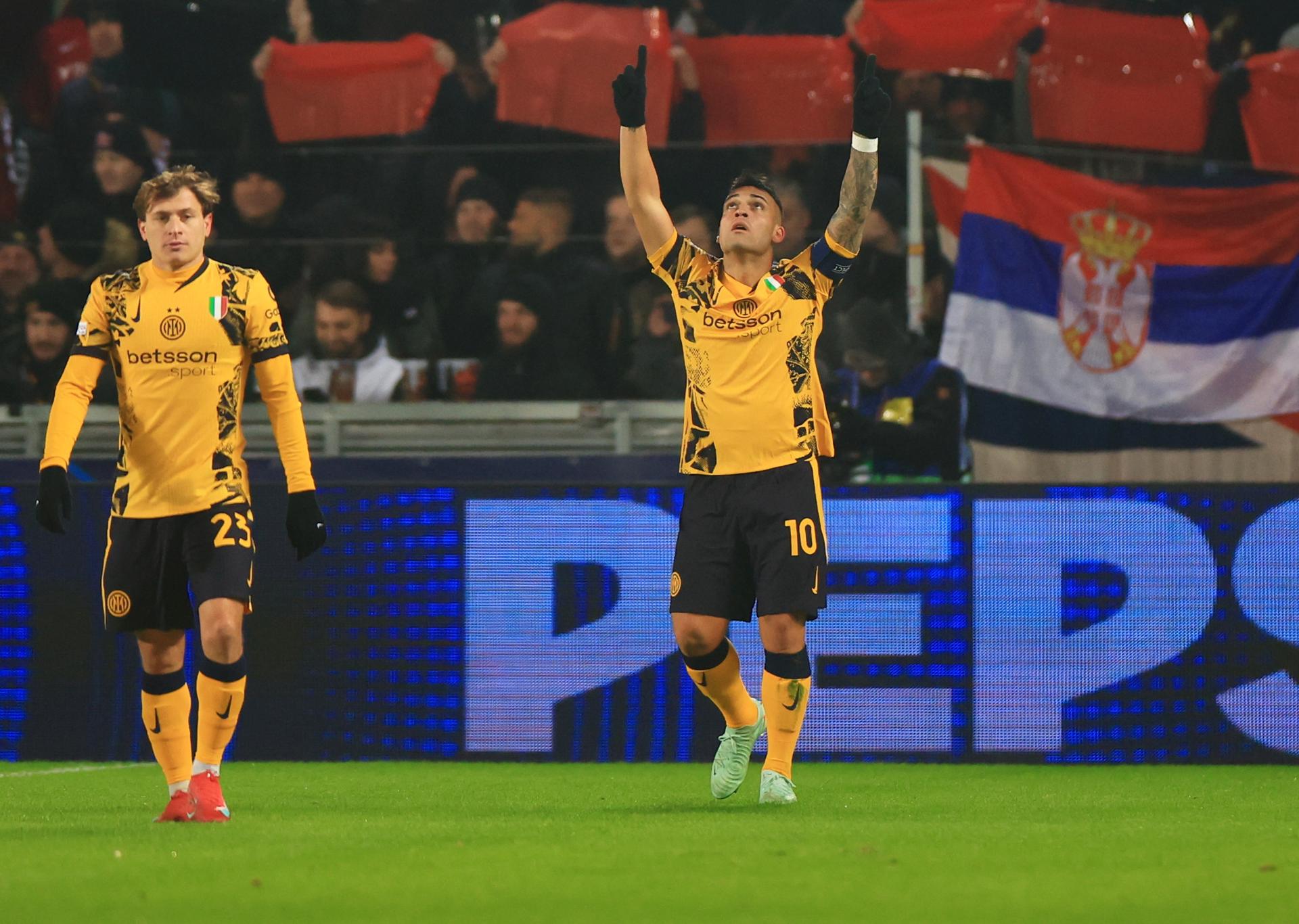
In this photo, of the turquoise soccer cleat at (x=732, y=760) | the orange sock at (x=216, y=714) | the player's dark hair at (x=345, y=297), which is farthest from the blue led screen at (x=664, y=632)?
the player's dark hair at (x=345, y=297)

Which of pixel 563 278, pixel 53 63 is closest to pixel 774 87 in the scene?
pixel 563 278

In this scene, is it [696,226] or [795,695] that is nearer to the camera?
[795,695]

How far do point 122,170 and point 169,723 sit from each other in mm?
7548

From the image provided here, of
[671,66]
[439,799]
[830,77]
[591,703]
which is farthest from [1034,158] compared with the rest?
[439,799]

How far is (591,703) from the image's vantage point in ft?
29.0

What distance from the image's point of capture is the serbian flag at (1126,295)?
11320mm

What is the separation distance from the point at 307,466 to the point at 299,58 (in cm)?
782

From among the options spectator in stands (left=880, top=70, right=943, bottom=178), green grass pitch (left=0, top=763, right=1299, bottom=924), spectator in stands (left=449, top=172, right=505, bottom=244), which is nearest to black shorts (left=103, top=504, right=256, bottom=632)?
green grass pitch (left=0, top=763, right=1299, bottom=924)

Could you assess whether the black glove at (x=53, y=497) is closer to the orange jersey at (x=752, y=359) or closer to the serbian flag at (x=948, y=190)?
the orange jersey at (x=752, y=359)

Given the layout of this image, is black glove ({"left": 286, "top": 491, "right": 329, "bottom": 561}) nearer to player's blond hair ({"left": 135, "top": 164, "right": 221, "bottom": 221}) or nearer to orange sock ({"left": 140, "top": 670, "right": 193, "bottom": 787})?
orange sock ({"left": 140, "top": 670, "right": 193, "bottom": 787})

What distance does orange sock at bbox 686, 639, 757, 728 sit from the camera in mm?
6758

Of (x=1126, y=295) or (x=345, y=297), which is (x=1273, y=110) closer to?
(x=1126, y=295)

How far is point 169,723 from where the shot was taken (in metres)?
6.22

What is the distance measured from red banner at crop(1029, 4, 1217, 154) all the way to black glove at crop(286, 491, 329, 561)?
724 cm
